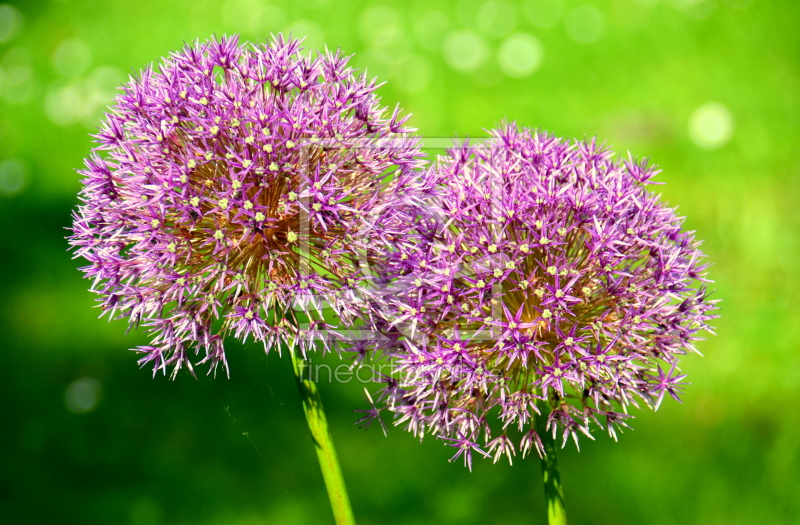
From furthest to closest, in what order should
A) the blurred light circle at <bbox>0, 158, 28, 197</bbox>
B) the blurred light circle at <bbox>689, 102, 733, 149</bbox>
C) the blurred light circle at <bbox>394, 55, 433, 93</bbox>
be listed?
1. the blurred light circle at <bbox>394, 55, 433, 93</bbox>
2. the blurred light circle at <bbox>689, 102, 733, 149</bbox>
3. the blurred light circle at <bbox>0, 158, 28, 197</bbox>

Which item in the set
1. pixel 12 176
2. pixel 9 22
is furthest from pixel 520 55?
pixel 9 22

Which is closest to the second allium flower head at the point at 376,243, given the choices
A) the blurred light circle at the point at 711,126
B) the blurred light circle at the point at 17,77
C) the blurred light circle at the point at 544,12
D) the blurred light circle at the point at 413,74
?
the blurred light circle at the point at 711,126

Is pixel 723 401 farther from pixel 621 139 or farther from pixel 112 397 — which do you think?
pixel 112 397

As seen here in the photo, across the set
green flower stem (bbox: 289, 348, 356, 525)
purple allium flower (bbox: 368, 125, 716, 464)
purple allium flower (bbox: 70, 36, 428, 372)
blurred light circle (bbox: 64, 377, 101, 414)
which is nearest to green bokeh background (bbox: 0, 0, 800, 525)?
blurred light circle (bbox: 64, 377, 101, 414)

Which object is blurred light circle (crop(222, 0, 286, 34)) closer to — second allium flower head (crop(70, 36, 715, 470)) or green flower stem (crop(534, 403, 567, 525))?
second allium flower head (crop(70, 36, 715, 470))

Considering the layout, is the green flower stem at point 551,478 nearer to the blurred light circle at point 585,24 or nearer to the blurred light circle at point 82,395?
the blurred light circle at point 82,395

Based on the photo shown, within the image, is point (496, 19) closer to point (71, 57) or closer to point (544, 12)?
point (544, 12)
